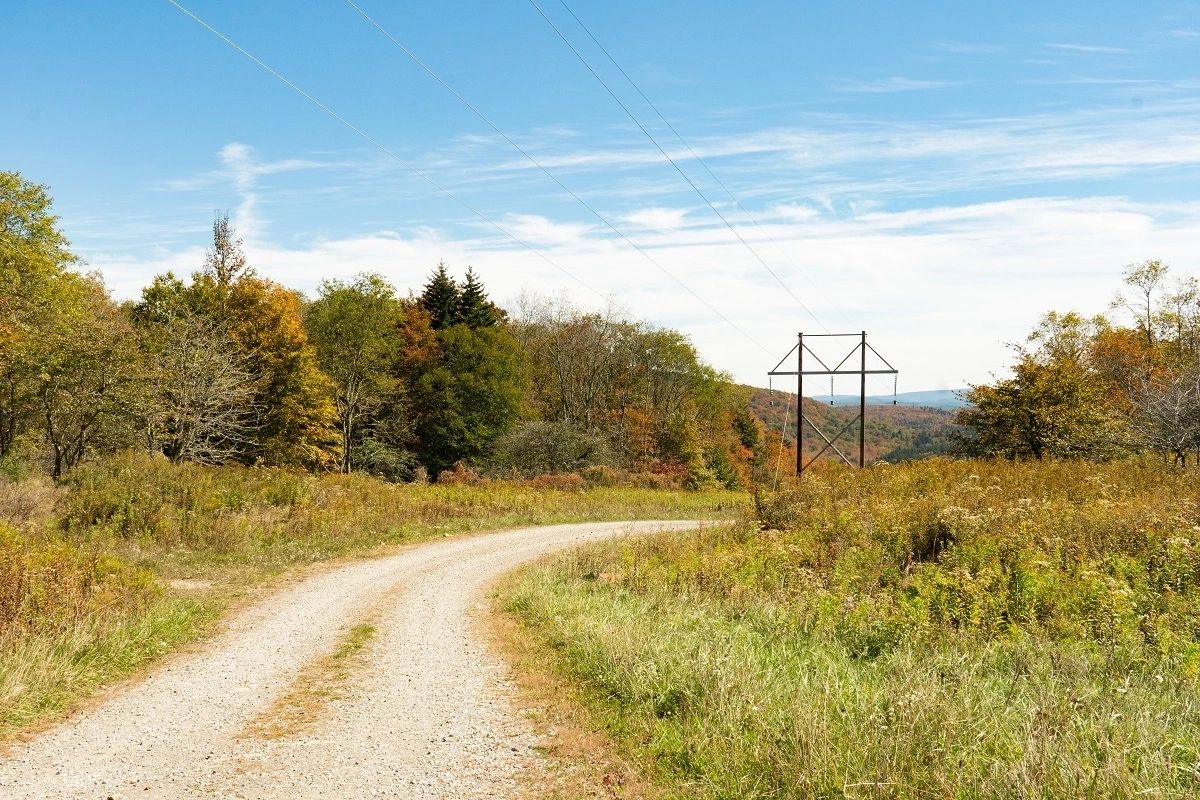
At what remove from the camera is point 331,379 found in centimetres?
4944

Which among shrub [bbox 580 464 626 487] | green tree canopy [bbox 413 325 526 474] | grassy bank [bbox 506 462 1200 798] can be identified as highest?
green tree canopy [bbox 413 325 526 474]

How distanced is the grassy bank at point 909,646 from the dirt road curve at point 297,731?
1.15 metres

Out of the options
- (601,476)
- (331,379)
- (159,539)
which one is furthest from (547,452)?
(159,539)

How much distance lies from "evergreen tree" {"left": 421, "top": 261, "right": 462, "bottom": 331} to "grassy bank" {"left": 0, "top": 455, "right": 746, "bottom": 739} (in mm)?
26075

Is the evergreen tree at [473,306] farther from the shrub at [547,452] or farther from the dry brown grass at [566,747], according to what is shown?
the dry brown grass at [566,747]

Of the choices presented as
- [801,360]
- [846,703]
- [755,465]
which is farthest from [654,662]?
[755,465]

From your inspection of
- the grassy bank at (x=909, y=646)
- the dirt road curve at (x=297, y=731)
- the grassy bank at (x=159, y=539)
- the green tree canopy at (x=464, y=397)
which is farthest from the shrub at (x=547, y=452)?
the dirt road curve at (x=297, y=731)

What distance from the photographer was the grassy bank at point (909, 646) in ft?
17.2

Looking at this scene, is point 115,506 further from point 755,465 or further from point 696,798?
point 755,465

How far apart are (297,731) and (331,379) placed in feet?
149

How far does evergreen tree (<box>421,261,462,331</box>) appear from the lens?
5569 cm

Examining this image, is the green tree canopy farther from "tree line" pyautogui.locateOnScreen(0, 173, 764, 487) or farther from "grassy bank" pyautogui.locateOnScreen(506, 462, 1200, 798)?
"grassy bank" pyautogui.locateOnScreen(506, 462, 1200, 798)

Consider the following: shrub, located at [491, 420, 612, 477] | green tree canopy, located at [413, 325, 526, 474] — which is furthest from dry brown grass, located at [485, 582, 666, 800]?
→ green tree canopy, located at [413, 325, 526, 474]

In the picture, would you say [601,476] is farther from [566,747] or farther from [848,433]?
[848,433]
